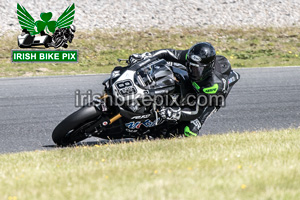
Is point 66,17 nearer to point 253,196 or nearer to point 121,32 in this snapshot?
point 121,32

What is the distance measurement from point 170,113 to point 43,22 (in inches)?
524

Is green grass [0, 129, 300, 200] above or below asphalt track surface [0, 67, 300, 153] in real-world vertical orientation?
above

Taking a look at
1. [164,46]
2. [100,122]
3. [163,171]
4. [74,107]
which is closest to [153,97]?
[100,122]

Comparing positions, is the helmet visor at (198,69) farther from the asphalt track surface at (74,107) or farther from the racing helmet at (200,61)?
the asphalt track surface at (74,107)

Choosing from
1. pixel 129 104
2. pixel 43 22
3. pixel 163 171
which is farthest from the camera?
pixel 43 22

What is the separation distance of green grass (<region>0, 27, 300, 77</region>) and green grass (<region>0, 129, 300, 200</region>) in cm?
811

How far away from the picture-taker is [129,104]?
5488 millimetres

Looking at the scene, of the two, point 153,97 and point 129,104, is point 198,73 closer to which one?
point 153,97

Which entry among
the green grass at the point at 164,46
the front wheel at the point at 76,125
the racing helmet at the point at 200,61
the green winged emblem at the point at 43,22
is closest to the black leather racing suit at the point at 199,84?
the racing helmet at the point at 200,61

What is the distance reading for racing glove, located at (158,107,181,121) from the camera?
18.4 ft

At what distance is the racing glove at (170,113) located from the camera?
5617 mm

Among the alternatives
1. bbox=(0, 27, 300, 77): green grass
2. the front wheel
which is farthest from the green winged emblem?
the front wheel

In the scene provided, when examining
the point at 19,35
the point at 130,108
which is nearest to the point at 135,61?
the point at 130,108

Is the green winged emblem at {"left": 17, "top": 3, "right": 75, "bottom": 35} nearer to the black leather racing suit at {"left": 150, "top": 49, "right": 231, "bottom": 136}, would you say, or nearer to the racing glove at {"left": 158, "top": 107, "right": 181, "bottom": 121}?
the black leather racing suit at {"left": 150, "top": 49, "right": 231, "bottom": 136}
